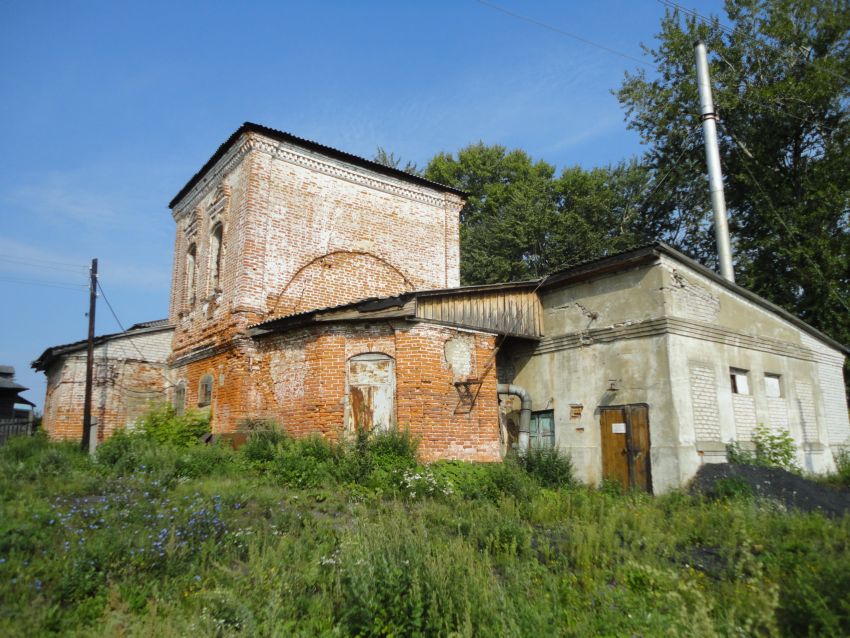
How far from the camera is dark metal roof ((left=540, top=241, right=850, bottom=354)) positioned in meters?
11.2

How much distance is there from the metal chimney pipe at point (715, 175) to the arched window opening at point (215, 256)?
14.5m

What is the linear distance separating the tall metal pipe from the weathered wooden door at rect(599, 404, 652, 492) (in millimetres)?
1872

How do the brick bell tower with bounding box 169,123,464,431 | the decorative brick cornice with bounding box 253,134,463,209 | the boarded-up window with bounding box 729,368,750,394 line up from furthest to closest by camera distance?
the decorative brick cornice with bounding box 253,134,463,209
the brick bell tower with bounding box 169,123,464,431
the boarded-up window with bounding box 729,368,750,394

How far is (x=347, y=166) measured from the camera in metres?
16.8

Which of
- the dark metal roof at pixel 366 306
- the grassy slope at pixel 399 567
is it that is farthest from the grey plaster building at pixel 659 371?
the dark metal roof at pixel 366 306

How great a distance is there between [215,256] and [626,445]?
1252 cm

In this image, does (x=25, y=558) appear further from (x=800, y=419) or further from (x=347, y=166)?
(x=800, y=419)

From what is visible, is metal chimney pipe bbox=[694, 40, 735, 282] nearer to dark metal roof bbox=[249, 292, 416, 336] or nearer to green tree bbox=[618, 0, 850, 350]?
green tree bbox=[618, 0, 850, 350]

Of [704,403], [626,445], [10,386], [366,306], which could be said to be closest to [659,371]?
[704,403]

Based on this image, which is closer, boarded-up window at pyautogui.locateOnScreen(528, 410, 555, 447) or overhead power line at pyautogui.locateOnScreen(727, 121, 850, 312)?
boarded-up window at pyautogui.locateOnScreen(528, 410, 555, 447)

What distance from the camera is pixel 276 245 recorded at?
15.0 m

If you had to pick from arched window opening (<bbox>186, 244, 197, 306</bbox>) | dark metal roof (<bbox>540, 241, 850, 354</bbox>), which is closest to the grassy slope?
dark metal roof (<bbox>540, 241, 850, 354</bbox>)

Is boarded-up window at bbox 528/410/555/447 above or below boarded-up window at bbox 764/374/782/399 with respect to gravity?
below

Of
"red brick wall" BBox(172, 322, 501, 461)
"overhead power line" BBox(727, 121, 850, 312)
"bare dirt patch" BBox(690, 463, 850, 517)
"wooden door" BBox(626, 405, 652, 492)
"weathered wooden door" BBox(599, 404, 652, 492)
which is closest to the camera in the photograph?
"bare dirt patch" BBox(690, 463, 850, 517)
